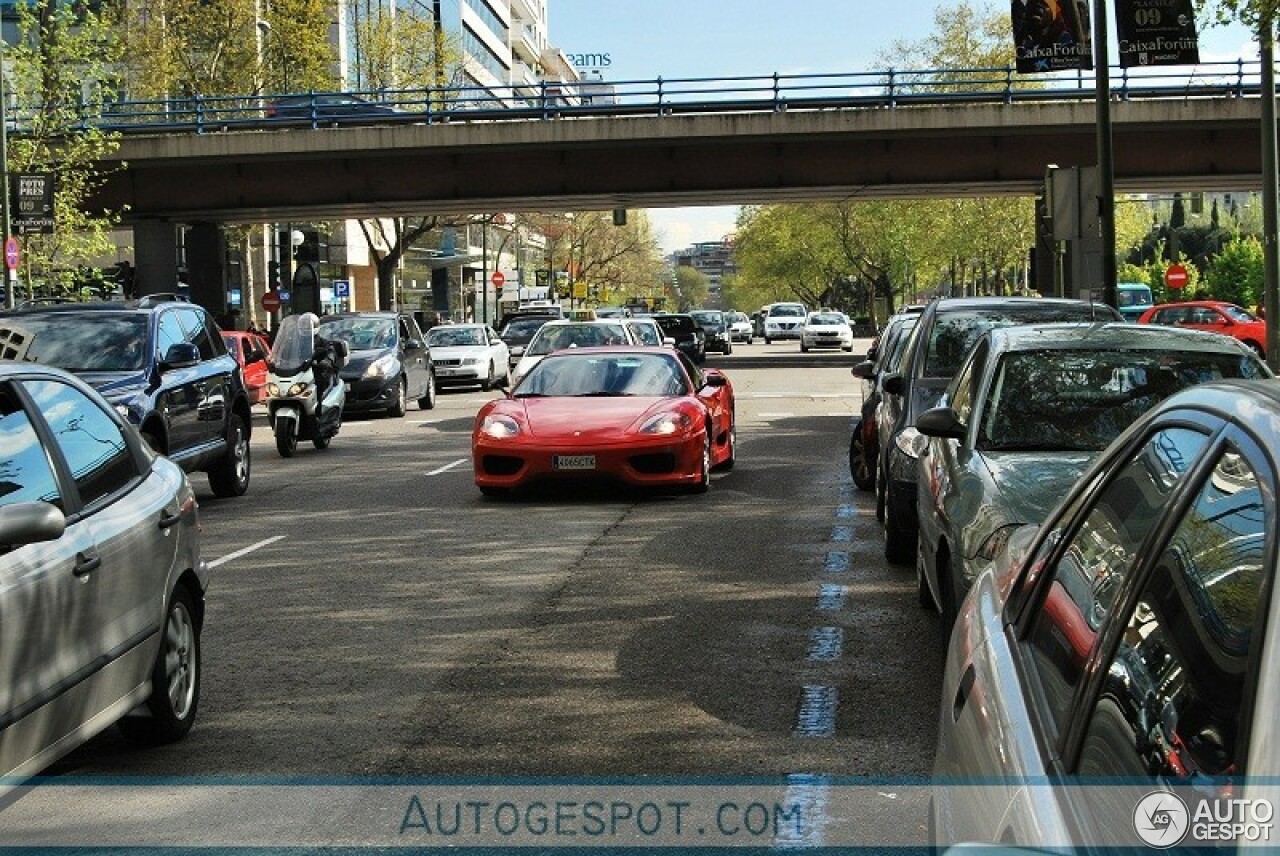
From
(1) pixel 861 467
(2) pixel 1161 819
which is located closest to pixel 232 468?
(1) pixel 861 467

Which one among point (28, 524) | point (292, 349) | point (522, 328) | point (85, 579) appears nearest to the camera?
point (28, 524)

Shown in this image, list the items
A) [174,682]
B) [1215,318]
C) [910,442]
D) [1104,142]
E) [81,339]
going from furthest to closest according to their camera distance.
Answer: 1. [1215,318]
2. [1104,142]
3. [81,339]
4. [910,442]
5. [174,682]

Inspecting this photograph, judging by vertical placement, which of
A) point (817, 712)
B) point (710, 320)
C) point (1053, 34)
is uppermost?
point (1053, 34)

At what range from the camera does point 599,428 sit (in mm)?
15453

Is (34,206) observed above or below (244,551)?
above

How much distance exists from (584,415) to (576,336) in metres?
12.0

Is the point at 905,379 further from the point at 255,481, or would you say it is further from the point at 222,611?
the point at 255,481

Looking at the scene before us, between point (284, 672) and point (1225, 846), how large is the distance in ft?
21.6

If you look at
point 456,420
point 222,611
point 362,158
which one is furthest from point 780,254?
point 222,611

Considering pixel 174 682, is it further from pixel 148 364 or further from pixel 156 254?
pixel 156 254

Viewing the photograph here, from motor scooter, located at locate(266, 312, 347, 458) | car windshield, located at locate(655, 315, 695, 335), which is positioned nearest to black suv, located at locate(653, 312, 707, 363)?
car windshield, located at locate(655, 315, 695, 335)

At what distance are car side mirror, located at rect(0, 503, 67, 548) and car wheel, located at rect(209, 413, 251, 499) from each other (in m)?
11.9

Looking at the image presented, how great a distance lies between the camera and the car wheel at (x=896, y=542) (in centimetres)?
1151

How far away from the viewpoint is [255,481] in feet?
61.9
